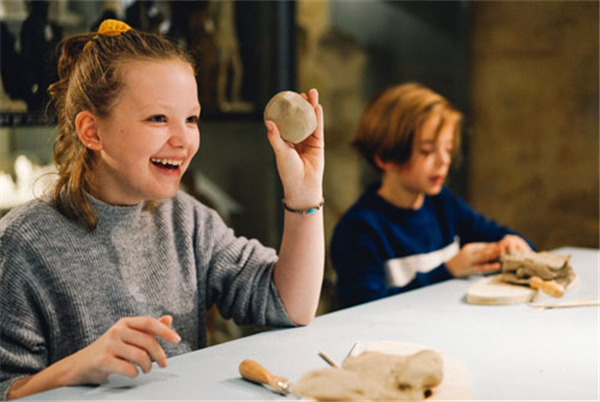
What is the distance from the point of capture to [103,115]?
3.54 feet

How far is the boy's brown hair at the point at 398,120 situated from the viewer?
70.6 inches

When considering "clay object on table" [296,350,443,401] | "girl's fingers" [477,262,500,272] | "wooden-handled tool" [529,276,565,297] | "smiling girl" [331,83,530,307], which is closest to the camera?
"clay object on table" [296,350,443,401]

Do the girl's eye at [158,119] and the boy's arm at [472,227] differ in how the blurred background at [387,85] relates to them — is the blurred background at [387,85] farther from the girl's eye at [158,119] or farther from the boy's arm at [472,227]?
the girl's eye at [158,119]

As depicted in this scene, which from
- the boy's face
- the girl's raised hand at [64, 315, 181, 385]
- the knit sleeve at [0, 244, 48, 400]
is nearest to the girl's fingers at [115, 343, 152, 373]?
the girl's raised hand at [64, 315, 181, 385]

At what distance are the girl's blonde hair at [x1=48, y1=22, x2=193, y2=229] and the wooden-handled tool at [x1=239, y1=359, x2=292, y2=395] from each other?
0.41 meters

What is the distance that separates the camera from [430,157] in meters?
1.78

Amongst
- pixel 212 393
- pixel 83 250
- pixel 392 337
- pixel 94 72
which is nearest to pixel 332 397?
pixel 212 393

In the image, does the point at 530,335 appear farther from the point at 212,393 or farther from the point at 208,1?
the point at 208,1

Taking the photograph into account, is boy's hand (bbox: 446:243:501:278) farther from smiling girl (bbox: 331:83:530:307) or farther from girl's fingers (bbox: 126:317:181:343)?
girl's fingers (bbox: 126:317:181:343)

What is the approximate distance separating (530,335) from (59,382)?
2.46 ft

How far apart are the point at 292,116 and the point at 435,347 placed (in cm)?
44

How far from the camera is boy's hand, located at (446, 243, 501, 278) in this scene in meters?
1.54

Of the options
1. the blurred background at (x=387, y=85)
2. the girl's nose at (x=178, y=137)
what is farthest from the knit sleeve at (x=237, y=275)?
Result: the blurred background at (x=387, y=85)

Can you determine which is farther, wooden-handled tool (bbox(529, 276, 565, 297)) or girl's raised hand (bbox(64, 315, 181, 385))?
wooden-handled tool (bbox(529, 276, 565, 297))
